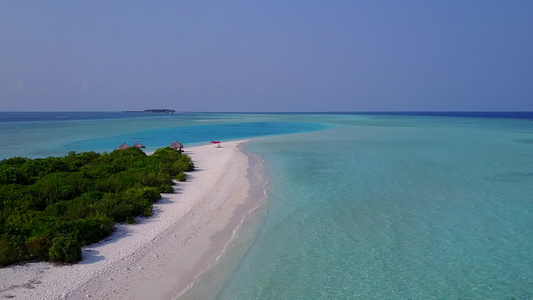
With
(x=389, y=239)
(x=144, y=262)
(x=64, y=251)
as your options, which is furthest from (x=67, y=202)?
(x=389, y=239)

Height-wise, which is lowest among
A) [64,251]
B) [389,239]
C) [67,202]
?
[389,239]

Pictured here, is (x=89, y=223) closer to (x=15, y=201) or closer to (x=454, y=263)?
(x=15, y=201)

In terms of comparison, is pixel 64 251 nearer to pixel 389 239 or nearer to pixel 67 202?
pixel 67 202

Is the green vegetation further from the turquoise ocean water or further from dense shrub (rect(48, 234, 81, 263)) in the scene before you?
the turquoise ocean water

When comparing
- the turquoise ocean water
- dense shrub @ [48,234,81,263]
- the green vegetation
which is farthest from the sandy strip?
the turquoise ocean water

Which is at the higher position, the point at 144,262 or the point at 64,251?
the point at 64,251

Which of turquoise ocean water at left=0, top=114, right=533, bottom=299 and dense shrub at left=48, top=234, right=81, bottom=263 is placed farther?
dense shrub at left=48, top=234, right=81, bottom=263

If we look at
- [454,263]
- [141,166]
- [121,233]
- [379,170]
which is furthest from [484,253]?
[141,166]
